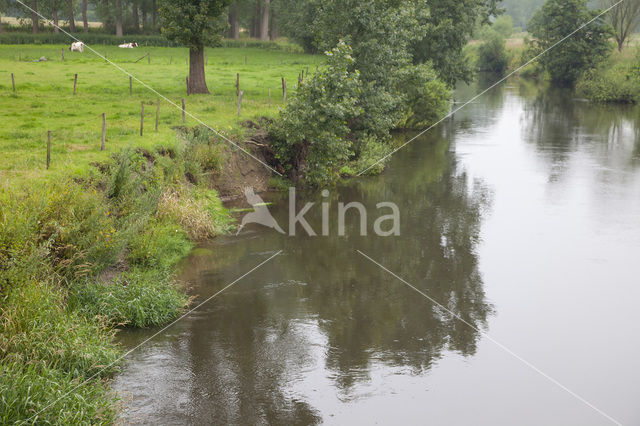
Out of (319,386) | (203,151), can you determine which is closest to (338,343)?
(319,386)

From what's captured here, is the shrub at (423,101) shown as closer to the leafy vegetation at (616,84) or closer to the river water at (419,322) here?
the river water at (419,322)

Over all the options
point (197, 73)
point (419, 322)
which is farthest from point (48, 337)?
point (197, 73)

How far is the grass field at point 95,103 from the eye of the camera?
64.8 ft

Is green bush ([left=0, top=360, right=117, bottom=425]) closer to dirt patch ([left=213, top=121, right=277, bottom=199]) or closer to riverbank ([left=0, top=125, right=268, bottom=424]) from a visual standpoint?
riverbank ([left=0, top=125, right=268, bottom=424])

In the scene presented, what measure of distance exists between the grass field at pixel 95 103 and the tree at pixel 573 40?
3253cm

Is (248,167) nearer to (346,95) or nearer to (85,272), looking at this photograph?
(346,95)

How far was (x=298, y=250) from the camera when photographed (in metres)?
19.2

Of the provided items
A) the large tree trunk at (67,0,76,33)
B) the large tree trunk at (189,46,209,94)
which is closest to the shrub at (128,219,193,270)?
the large tree trunk at (189,46,209,94)

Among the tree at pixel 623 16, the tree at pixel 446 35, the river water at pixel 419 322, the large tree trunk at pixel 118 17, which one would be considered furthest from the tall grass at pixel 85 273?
the tree at pixel 623 16

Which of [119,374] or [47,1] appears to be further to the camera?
[47,1]

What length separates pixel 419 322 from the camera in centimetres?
1436

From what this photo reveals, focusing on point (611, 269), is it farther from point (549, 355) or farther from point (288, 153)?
point (288, 153)

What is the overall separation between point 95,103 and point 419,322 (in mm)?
20543

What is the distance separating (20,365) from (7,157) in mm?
10440
